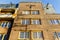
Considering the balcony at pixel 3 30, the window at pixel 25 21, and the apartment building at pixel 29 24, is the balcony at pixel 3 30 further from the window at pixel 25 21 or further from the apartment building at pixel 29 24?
the window at pixel 25 21

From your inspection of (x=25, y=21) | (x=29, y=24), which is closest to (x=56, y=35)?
(x=29, y=24)

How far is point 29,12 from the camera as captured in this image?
20.1 meters

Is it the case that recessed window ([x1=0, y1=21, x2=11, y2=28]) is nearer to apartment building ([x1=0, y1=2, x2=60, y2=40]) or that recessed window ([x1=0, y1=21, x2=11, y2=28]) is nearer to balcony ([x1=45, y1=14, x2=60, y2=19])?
apartment building ([x1=0, y1=2, x2=60, y2=40])

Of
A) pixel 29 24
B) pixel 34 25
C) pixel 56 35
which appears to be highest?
pixel 29 24

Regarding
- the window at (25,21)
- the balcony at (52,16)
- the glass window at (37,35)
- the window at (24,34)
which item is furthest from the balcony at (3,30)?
the balcony at (52,16)

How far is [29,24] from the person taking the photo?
16.5 meters

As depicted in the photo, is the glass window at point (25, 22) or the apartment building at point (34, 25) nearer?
the apartment building at point (34, 25)

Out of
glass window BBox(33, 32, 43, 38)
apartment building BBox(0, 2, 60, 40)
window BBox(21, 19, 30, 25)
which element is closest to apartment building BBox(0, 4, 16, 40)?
apartment building BBox(0, 2, 60, 40)

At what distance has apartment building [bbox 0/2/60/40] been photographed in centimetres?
1441

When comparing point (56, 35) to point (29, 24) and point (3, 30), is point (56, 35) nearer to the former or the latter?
point (29, 24)

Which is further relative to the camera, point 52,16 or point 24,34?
point 52,16

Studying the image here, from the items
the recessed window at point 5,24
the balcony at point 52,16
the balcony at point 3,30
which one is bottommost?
the balcony at point 3,30

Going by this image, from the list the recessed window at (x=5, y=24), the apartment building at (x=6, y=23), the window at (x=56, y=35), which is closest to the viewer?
the window at (x=56, y=35)

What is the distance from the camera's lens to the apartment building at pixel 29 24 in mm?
14414
